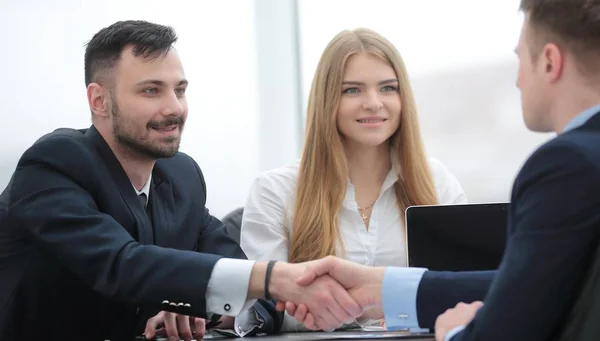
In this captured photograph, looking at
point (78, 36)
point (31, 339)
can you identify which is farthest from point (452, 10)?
point (31, 339)

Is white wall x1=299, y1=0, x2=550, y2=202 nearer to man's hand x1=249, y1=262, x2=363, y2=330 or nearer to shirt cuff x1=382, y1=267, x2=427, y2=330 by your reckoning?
man's hand x1=249, y1=262, x2=363, y2=330

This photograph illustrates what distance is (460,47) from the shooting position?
12.5ft

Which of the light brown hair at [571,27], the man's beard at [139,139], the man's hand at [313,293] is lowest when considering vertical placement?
the man's hand at [313,293]

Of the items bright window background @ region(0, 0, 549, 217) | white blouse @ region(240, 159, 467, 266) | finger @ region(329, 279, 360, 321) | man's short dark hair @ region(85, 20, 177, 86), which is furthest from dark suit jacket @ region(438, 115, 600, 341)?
bright window background @ region(0, 0, 549, 217)

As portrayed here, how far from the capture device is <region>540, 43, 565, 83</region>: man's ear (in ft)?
4.55

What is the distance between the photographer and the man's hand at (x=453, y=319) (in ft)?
5.06

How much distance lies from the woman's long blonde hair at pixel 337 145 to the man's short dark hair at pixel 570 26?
1460 millimetres

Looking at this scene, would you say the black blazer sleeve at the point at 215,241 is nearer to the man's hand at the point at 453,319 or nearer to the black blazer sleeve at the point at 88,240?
the black blazer sleeve at the point at 88,240

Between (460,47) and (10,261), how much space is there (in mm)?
2345

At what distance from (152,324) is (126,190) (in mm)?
348

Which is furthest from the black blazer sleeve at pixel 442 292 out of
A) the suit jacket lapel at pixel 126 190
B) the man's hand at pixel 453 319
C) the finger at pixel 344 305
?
the suit jacket lapel at pixel 126 190

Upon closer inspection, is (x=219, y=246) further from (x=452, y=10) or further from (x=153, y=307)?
(x=452, y=10)

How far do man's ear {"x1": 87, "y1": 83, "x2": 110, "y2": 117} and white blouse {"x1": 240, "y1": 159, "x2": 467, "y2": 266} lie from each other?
0.69 meters

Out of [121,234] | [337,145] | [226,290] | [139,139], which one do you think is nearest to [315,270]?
[226,290]
